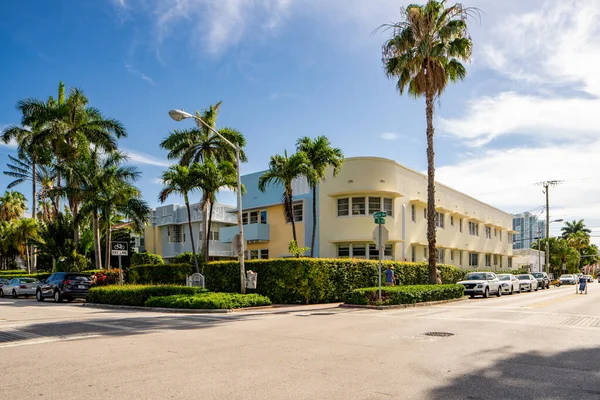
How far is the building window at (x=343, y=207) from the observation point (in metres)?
32.2

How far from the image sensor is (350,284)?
82.5ft

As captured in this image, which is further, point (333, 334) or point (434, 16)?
point (434, 16)

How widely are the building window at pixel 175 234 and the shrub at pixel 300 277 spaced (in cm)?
2606

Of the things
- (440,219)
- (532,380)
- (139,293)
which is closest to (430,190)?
(139,293)

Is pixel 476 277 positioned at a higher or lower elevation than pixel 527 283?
higher

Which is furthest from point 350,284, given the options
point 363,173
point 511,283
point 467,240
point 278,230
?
point 467,240

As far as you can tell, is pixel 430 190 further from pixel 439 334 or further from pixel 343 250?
pixel 439 334

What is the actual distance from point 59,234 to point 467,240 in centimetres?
3309

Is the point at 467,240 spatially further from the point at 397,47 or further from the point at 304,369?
the point at 304,369

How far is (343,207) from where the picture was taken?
32.4 metres

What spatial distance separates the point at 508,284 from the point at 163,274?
22.1 meters

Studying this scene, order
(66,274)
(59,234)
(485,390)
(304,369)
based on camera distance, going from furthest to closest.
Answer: (59,234)
(66,274)
(304,369)
(485,390)

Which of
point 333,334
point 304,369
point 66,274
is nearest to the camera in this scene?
point 304,369

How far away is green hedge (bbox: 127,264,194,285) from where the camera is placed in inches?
1257
